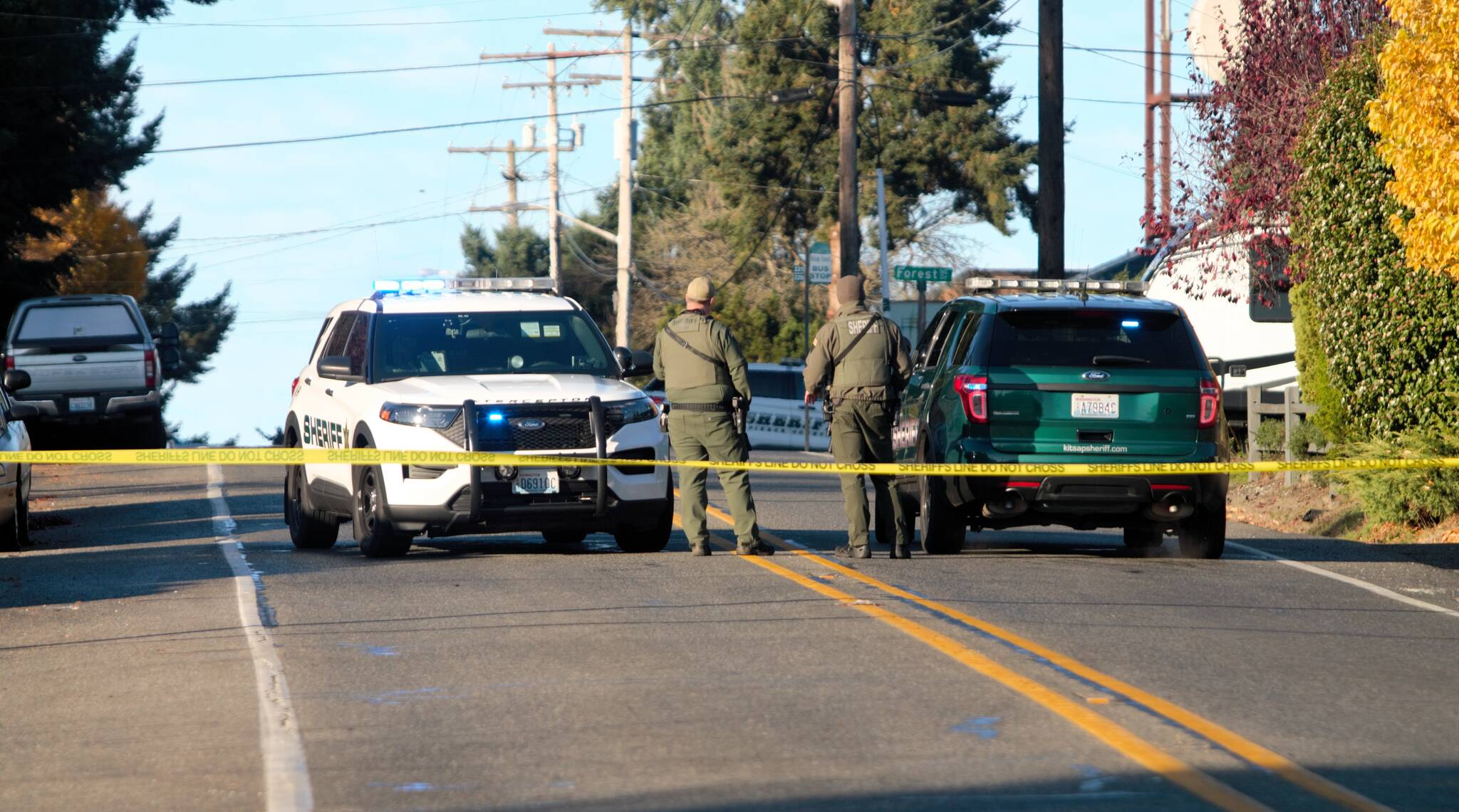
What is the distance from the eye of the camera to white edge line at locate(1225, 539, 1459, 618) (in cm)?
1144

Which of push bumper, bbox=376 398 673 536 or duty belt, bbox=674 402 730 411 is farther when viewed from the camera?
duty belt, bbox=674 402 730 411

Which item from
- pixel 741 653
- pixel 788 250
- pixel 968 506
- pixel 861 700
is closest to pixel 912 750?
pixel 861 700

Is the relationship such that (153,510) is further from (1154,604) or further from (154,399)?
(1154,604)

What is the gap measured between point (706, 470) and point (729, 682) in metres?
5.29

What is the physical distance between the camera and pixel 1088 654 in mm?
9242

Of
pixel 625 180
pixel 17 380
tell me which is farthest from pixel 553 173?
pixel 17 380

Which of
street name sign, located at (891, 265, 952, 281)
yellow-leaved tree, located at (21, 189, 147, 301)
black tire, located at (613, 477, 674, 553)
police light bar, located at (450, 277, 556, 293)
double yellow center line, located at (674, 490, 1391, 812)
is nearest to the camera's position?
double yellow center line, located at (674, 490, 1391, 812)

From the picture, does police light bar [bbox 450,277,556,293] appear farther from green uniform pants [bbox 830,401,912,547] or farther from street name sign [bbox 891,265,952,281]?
street name sign [bbox 891,265,952,281]

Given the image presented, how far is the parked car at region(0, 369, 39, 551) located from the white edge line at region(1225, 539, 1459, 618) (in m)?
9.17

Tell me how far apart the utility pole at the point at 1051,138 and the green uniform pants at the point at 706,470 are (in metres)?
10.7

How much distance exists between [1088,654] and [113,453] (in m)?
6.45

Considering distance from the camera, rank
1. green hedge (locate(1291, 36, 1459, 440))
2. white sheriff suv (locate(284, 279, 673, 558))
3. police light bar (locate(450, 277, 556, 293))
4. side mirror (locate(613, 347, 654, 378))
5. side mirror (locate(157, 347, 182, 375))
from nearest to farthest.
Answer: white sheriff suv (locate(284, 279, 673, 558)), side mirror (locate(613, 347, 654, 378)), police light bar (locate(450, 277, 556, 293)), green hedge (locate(1291, 36, 1459, 440)), side mirror (locate(157, 347, 182, 375))

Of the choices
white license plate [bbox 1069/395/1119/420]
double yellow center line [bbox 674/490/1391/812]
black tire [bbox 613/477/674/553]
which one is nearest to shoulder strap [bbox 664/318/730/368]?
black tire [bbox 613/477/674/553]

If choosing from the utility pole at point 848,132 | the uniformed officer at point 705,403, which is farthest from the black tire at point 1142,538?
the utility pole at point 848,132
